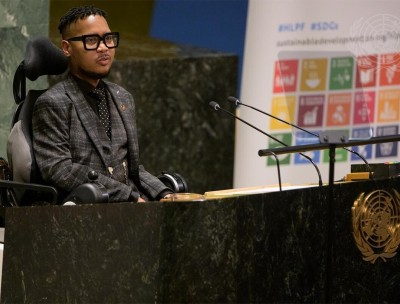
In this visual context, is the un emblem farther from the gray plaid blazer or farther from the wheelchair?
the wheelchair

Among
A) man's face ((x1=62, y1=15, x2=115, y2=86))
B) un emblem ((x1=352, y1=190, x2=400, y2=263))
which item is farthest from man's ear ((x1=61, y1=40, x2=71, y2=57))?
un emblem ((x1=352, y1=190, x2=400, y2=263))

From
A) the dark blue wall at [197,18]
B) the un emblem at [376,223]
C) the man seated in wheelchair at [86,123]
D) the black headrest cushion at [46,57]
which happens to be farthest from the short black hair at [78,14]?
the dark blue wall at [197,18]

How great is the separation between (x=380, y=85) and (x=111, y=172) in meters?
2.67

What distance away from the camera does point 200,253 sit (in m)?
4.01

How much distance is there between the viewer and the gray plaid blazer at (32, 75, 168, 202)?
4.67 meters

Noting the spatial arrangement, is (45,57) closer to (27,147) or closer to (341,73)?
(27,147)

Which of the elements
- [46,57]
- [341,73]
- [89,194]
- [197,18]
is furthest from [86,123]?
[197,18]

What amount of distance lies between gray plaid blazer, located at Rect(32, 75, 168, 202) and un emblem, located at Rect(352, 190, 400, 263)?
90 centimetres

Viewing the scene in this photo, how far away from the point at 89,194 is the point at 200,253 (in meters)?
0.60

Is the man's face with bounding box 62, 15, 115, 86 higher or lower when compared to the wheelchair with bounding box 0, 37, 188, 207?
higher

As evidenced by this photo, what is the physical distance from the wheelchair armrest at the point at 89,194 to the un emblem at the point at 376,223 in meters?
0.91

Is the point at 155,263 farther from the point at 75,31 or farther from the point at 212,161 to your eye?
the point at 212,161

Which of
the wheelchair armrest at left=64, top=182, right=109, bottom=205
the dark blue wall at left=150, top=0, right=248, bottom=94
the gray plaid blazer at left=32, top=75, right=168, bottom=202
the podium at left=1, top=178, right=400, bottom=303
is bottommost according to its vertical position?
the podium at left=1, top=178, right=400, bottom=303

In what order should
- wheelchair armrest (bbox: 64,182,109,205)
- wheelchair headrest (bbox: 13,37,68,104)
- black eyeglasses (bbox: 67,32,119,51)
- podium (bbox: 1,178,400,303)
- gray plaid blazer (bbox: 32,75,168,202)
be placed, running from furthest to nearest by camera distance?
wheelchair headrest (bbox: 13,37,68,104), black eyeglasses (bbox: 67,32,119,51), gray plaid blazer (bbox: 32,75,168,202), wheelchair armrest (bbox: 64,182,109,205), podium (bbox: 1,178,400,303)
